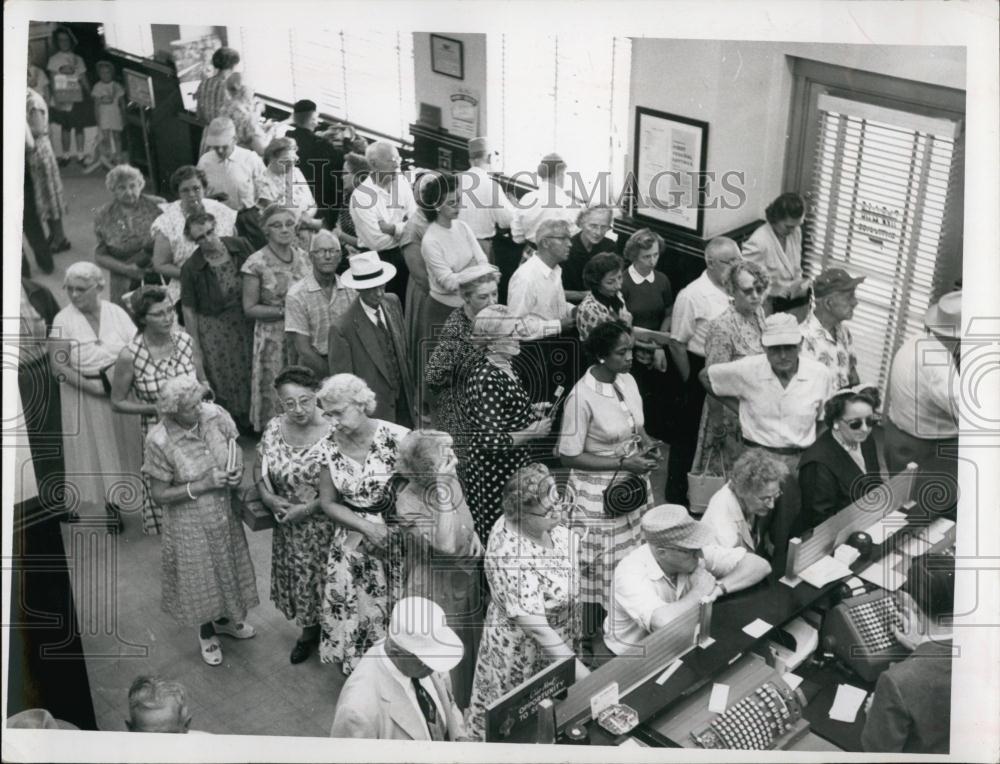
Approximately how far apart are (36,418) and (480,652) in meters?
2.01

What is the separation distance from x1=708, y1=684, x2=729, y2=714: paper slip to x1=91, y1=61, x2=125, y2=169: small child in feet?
10.4

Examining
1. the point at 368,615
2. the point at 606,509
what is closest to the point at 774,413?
the point at 606,509

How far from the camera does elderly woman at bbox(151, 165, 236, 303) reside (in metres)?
5.72

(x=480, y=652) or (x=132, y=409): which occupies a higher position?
(x=132, y=409)

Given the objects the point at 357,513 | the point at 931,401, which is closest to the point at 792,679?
the point at 931,401

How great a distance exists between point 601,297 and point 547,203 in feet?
1.41

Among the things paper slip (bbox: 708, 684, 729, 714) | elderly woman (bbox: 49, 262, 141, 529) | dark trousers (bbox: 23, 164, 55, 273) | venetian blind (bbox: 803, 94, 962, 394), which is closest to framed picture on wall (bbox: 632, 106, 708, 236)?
venetian blind (bbox: 803, 94, 962, 394)

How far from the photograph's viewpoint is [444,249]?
5.68 m

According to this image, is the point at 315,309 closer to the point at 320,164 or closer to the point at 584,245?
the point at 320,164

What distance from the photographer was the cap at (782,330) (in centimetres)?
570

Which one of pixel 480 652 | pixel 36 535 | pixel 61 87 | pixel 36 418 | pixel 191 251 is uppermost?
pixel 61 87

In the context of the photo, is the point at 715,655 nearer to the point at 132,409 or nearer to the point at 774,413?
the point at 774,413

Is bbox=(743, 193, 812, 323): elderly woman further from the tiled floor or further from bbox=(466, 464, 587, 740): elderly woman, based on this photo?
bbox=(466, 464, 587, 740): elderly woman

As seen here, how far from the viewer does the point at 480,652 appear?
18.7 ft
